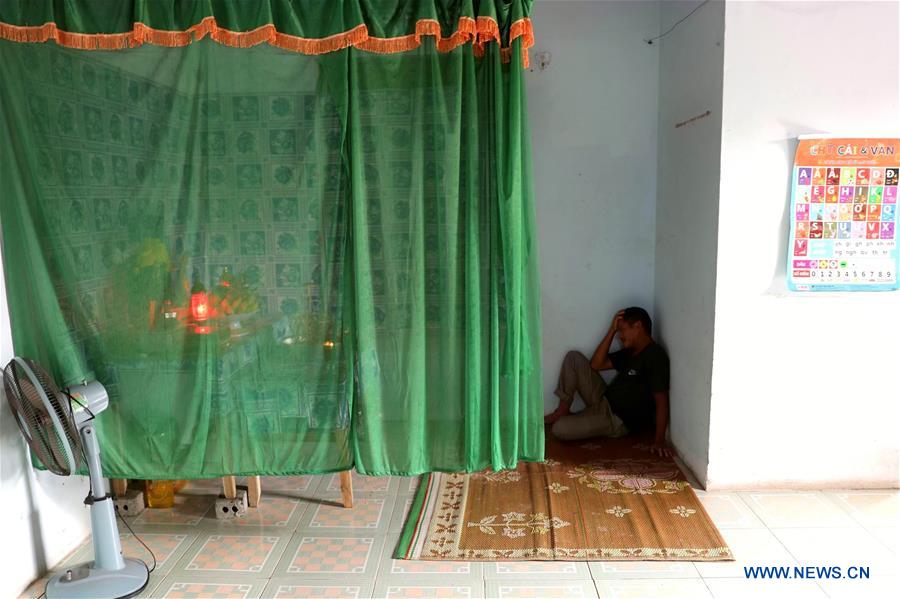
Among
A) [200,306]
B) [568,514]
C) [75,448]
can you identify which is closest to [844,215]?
[568,514]

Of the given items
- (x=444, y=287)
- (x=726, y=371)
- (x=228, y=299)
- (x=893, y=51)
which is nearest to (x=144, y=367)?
(x=228, y=299)

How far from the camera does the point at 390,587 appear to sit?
247 centimetres

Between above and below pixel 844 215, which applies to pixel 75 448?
below

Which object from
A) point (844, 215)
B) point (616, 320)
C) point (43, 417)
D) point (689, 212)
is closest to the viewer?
point (43, 417)

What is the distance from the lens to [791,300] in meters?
2.97

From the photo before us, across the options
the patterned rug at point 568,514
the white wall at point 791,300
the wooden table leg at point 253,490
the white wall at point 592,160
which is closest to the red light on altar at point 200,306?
the wooden table leg at point 253,490

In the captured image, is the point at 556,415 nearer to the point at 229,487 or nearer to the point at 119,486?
the point at 229,487

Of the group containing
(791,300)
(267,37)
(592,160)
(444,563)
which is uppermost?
(267,37)

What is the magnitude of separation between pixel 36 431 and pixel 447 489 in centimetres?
175

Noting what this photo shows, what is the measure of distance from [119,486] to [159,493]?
173mm

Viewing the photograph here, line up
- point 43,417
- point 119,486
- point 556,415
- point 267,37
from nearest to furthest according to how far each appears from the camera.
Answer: point 43,417 → point 267,37 → point 119,486 → point 556,415

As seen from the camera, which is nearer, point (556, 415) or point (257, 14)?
point (257, 14)

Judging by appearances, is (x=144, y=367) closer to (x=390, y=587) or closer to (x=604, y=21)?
(x=390, y=587)

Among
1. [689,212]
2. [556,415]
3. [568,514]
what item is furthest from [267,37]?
[556,415]
